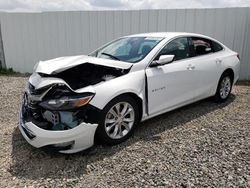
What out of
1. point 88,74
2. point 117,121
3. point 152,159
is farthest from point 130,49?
point 152,159

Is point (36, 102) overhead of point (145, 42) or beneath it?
beneath

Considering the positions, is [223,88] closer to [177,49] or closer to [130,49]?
[177,49]

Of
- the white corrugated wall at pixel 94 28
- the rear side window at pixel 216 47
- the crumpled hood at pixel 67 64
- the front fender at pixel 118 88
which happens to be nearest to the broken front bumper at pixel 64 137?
the front fender at pixel 118 88

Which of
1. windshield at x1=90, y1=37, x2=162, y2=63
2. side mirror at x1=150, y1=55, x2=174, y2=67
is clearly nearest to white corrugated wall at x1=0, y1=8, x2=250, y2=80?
windshield at x1=90, y1=37, x2=162, y2=63

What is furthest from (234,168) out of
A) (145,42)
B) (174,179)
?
(145,42)

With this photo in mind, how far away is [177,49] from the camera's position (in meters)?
3.96

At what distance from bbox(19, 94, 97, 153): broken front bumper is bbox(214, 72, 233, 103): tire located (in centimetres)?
295

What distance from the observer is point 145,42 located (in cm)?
385

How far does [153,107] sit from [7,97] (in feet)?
12.3

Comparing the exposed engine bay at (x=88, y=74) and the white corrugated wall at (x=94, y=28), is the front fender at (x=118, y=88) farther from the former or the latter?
the white corrugated wall at (x=94, y=28)

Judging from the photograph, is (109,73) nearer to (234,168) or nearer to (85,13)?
(234,168)

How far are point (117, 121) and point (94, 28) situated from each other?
5.31 m

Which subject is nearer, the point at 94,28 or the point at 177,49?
the point at 177,49

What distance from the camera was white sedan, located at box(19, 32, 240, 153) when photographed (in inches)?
109
